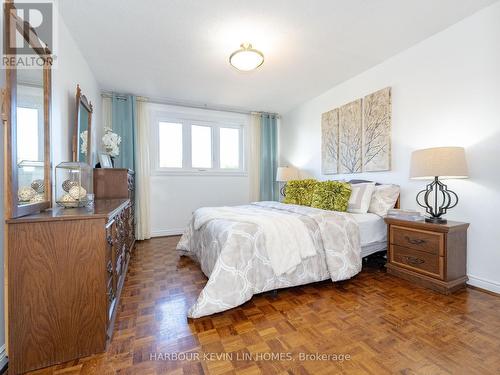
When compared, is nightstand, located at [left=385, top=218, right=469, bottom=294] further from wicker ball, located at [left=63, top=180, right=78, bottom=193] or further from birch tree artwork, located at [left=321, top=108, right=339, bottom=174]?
wicker ball, located at [left=63, top=180, right=78, bottom=193]

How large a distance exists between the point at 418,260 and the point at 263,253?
1.53 meters

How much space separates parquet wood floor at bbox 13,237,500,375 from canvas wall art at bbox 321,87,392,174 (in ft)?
5.28

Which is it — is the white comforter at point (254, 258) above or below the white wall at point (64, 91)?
below

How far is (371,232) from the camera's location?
2.55m

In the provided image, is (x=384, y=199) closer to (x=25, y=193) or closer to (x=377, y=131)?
(x=377, y=131)

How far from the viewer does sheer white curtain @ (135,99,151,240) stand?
395 cm

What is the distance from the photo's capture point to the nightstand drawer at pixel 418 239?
2059 mm

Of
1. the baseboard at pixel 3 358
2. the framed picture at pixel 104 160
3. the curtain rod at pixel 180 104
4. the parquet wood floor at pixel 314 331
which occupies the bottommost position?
the parquet wood floor at pixel 314 331

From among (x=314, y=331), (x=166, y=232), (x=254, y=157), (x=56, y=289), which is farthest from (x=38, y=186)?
(x=254, y=157)

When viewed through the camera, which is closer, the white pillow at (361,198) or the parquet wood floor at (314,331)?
the parquet wood floor at (314,331)

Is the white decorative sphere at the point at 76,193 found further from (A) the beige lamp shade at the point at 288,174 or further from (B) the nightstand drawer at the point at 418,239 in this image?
(A) the beige lamp shade at the point at 288,174

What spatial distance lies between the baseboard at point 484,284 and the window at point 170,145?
4.29 meters

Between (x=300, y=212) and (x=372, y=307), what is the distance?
1043 mm

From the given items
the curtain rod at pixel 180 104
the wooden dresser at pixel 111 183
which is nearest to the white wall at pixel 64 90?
the wooden dresser at pixel 111 183
